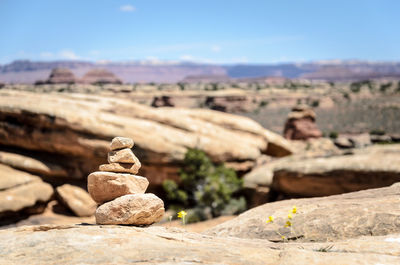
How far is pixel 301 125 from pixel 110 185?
108ft

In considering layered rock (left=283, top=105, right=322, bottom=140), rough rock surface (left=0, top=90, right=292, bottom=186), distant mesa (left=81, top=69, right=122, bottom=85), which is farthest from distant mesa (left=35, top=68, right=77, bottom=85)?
rough rock surface (left=0, top=90, right=292, bottom=186)

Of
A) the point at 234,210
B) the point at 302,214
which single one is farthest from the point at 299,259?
the point at 234,210

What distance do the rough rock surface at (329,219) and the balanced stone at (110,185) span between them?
2569 mm

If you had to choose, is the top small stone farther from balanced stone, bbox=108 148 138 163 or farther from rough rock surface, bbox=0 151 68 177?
rough rock surface, bbox=0 151 68 177

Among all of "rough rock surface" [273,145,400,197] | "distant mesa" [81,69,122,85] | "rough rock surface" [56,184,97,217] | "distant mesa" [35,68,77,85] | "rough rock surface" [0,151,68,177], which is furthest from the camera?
"distant mesa" [81,69,122,85]

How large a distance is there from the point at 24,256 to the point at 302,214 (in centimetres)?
554

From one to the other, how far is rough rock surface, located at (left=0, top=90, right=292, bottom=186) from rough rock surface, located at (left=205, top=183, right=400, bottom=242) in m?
9.15

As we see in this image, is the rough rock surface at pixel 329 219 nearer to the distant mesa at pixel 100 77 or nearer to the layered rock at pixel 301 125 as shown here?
the layered rock at pixel 301 125

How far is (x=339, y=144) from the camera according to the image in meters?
34.8

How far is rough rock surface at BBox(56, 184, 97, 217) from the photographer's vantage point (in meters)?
17.0

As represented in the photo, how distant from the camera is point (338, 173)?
16.3m

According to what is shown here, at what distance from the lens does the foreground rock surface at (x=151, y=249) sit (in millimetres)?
5137

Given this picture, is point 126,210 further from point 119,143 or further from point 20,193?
point 20,193

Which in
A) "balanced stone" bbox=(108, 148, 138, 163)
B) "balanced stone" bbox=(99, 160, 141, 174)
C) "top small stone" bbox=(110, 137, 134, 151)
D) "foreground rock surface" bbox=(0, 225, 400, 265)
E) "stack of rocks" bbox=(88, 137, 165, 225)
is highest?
Result: "top small stone" bbox=(110, 137, 134, 151)
